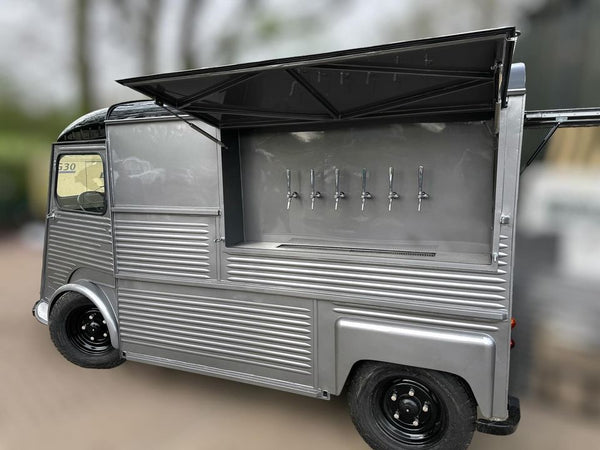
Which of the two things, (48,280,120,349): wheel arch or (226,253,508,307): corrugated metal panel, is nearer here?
(226,253,508,307): corrugated metal panel

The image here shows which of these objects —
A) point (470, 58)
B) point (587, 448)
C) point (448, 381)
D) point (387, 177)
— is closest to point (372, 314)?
point (448, 381)

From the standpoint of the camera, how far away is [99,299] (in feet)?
11.5

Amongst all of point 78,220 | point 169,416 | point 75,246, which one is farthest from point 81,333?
point 169,416

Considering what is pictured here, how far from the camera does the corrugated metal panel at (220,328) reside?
279 cm

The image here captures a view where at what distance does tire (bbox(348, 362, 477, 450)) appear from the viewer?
2.46m

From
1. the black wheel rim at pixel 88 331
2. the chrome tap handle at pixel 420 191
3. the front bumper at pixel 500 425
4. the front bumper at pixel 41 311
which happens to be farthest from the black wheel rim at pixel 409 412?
the front bumper at pixel 41 311

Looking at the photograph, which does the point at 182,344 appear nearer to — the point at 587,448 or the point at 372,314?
the point at 372,314

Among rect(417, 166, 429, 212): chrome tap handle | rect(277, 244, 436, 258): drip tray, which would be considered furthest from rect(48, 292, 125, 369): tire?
rect(417, 166, 429, 212): chrome tap handle

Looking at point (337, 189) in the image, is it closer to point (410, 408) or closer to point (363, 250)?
point (363, 250)

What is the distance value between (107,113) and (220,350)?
210cm

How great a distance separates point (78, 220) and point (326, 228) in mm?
2315

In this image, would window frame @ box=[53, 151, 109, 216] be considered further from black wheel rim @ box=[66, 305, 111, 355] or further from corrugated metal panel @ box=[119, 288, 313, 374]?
black wheel rim @ box=[66, 305, 111, 355]

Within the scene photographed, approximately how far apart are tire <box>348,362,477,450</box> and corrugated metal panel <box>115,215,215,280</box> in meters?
1.37

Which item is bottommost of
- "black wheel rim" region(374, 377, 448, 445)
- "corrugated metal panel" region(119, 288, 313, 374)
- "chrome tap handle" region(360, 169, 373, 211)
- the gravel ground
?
the gravel ground
